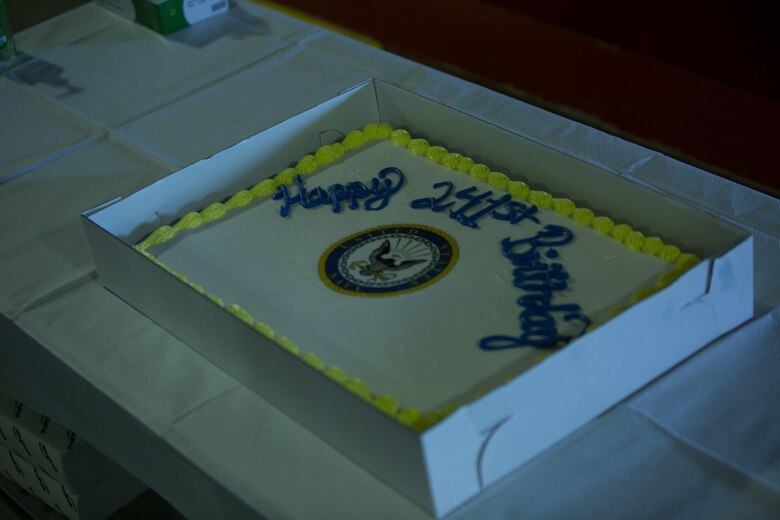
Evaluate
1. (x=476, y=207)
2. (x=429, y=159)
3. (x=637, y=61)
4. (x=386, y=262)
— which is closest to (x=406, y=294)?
(x=386, y=262)

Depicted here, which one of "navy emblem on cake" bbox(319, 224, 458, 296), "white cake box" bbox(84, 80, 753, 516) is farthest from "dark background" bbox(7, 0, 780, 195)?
"navy emblem on cake" bbox(319, 224, 458, 296)

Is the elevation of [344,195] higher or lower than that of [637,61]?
higher

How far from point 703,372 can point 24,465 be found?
0.94 m

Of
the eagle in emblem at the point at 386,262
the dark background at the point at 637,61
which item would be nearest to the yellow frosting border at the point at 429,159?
the eagle in emblem at the point at 386,262

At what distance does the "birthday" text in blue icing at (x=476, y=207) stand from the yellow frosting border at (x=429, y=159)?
0.02 metres

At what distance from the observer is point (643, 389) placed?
3.36ft

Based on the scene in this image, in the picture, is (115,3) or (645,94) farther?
(645,94)

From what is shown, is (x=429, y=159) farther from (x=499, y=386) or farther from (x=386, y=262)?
(x=499, y=386)

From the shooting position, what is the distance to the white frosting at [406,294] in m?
1.03

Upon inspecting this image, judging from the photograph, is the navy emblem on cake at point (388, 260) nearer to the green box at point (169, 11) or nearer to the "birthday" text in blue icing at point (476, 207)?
the "birthday" text in blue icing at point (476, 207)

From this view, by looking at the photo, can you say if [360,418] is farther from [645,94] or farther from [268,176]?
[645,94]

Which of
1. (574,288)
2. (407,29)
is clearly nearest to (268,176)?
(574,288)

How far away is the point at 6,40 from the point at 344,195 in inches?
32.9

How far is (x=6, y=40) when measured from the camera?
1.84 metres
